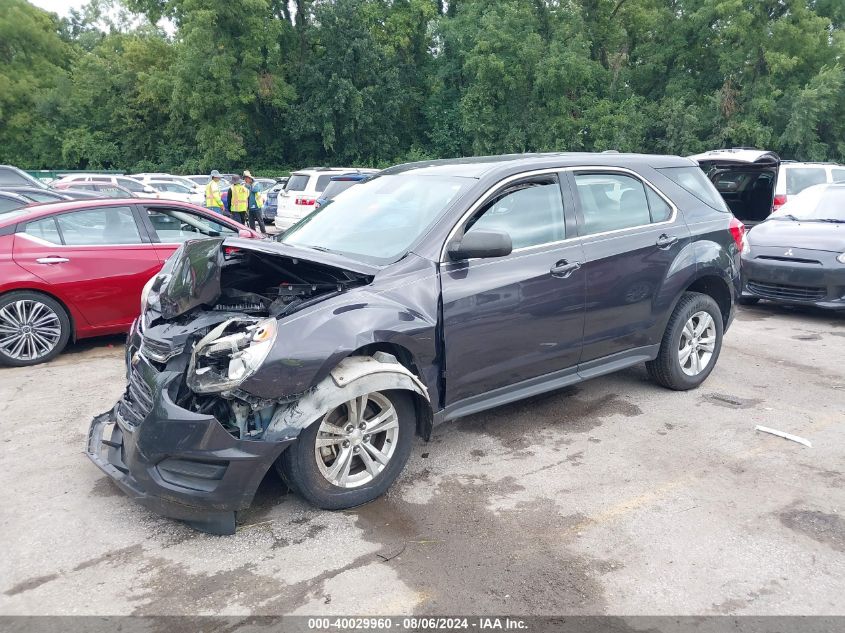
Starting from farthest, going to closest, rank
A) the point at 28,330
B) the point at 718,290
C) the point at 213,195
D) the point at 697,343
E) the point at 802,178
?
the point at 213,195, the point at 802,178, the point at 28,330, the point at 718,290, the point at 697,343

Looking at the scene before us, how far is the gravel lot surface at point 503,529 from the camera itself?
2.91m

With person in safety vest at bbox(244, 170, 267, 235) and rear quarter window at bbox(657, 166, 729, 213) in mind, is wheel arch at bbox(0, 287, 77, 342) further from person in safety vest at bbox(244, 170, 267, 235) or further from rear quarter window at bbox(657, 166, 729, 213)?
person in safety vest at bbox(244, 170, 267, 235)

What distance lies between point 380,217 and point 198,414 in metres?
1.91

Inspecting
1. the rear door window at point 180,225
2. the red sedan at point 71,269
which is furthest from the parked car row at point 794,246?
the red sedan at point 71,269

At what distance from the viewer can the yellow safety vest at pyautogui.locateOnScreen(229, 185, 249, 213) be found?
15258 millimetres

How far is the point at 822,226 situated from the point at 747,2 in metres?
28.2

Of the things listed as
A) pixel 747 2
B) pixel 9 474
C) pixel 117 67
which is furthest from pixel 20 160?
pixel 9 474

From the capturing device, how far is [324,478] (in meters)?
3.50

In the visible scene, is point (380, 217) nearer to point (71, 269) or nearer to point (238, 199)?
point (71, 269)

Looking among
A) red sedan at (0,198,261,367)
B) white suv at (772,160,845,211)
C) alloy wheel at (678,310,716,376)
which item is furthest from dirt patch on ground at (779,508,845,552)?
white suv at (772,160,845,211)

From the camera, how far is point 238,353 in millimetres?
3320

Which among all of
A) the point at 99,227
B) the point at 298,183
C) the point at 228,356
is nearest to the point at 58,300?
the point at 99,227

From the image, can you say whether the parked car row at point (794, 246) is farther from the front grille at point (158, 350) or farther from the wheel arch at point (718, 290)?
the front grille at point (158, 350)

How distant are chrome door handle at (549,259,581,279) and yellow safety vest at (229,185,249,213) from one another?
12.3 meters
